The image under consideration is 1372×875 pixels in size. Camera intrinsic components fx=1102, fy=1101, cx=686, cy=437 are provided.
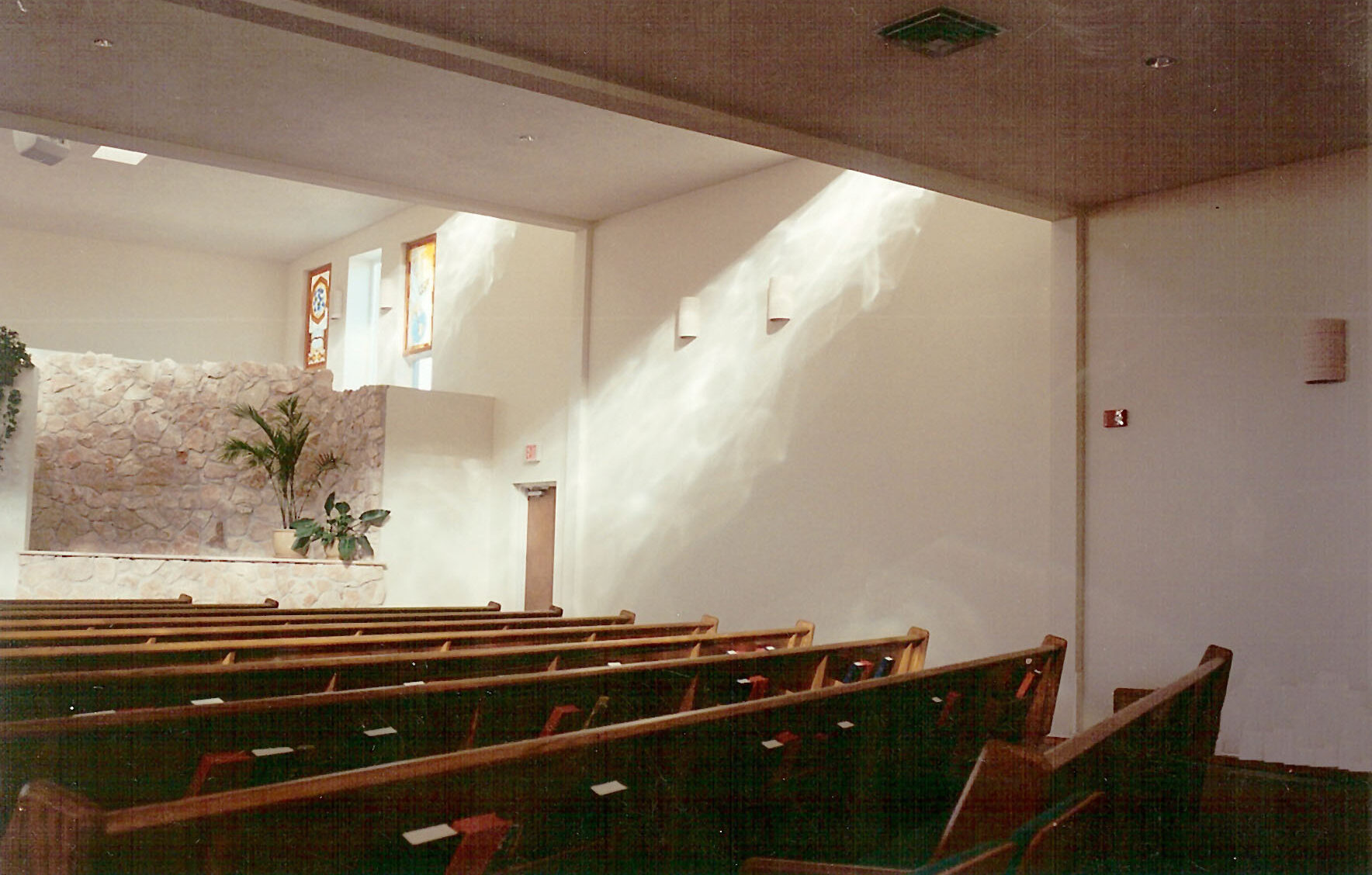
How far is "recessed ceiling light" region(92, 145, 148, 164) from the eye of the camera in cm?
957

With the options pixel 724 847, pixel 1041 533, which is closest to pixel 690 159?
pixel 1041 533

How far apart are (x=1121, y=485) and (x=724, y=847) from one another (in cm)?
365

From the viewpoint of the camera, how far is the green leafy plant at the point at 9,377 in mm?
8859

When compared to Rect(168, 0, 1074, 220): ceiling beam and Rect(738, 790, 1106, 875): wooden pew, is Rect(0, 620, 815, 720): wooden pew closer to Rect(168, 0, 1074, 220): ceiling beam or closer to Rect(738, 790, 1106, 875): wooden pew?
Rect(738, 790, 1106, 875): wooden pew

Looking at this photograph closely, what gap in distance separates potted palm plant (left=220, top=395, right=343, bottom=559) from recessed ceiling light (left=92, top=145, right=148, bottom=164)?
2.40 meters

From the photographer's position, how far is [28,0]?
442cm

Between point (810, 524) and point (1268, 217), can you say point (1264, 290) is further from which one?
point (810, 524)

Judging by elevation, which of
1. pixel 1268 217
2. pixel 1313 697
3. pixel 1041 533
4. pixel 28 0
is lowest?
pixel 1313 697

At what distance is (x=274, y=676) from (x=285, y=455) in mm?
8256

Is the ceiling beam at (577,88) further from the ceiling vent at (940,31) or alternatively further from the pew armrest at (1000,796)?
the pew armrest at (1000,796)

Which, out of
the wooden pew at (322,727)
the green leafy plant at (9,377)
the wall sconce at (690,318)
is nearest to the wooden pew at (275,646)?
the wooden pew at (322,727)

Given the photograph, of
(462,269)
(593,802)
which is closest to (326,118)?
(462,269)

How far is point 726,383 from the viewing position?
7.46 meters

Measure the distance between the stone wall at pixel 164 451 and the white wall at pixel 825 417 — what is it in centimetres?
293
